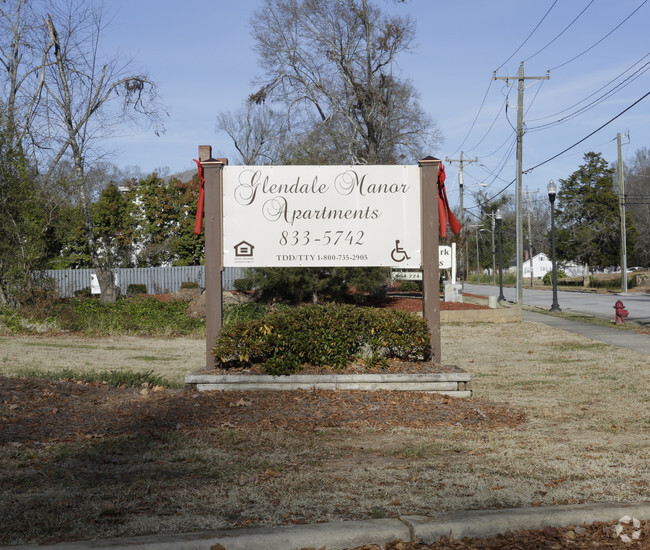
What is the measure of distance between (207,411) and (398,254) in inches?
134

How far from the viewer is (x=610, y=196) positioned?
212ft

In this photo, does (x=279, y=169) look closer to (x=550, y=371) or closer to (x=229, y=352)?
(x=229, y=352)

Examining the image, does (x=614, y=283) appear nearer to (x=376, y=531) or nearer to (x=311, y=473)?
(x=311, y=473)

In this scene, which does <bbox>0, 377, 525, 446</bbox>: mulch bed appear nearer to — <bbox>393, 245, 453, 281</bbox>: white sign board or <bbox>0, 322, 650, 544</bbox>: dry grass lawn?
<bbox>0, 322, 650, 544</bbox>: dry grass lawn

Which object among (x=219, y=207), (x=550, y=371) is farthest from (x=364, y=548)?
(x=550, y=371)

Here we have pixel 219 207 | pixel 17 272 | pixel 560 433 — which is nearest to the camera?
pixel 560 433

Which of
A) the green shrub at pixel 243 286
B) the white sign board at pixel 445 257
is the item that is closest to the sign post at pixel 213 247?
the white sign board at pixel 445 257

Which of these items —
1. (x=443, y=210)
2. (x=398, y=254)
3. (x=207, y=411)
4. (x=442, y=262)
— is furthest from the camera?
(x=442, y=262)

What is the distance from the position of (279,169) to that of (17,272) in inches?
Result: 473

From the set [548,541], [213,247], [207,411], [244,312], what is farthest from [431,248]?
[244,312]

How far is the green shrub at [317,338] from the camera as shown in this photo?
8367 millimetres

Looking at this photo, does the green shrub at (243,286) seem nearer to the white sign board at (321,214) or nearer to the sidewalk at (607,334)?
the sidewalk at (607,334)

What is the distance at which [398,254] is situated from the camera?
9.17 meters

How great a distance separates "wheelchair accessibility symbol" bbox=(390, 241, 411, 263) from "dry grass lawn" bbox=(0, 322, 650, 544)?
227cm
